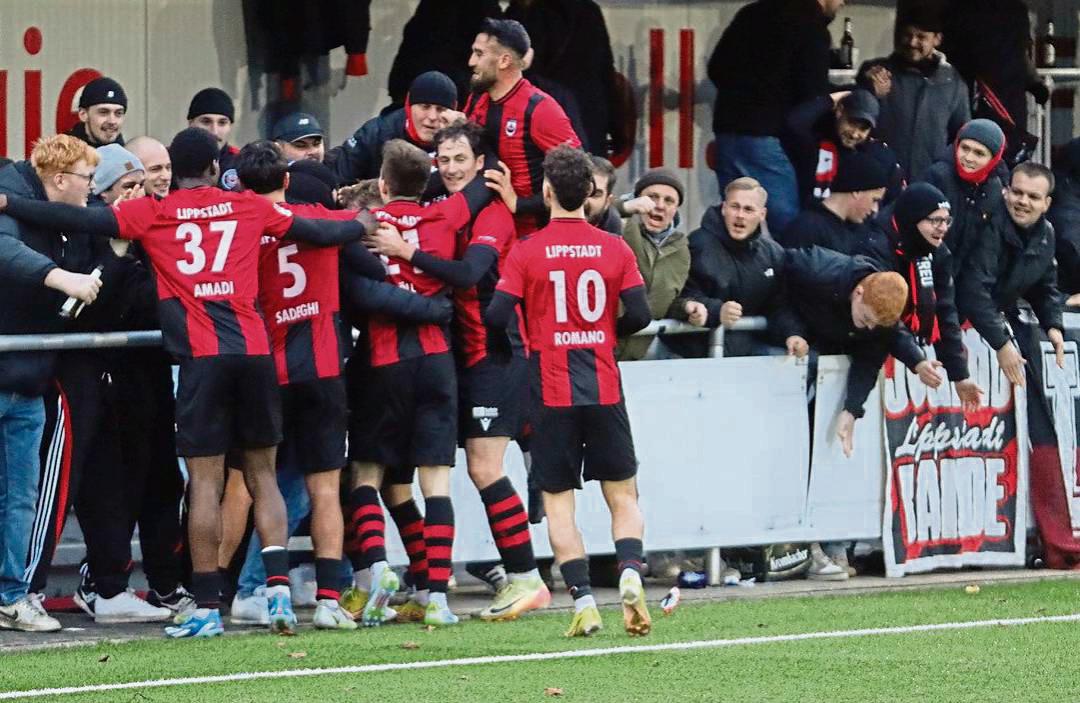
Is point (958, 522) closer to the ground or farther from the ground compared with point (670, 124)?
closer to the ground

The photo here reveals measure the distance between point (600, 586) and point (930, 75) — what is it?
4032 mm

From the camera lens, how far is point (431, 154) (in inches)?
438

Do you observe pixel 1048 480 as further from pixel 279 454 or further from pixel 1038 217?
pixel 279 454

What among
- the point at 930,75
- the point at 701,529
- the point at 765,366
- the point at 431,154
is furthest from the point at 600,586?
the point at 930,75

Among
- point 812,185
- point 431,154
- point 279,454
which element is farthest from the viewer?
point 812,185

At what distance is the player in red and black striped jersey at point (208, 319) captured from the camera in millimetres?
9406

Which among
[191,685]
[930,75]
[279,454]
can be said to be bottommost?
[191,685]

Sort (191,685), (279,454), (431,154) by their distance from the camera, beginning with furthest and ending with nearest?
(431,154) < (279,454) < (191,685)

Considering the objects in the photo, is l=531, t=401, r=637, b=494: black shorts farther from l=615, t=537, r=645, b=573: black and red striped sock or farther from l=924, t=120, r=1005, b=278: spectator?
l=924, t=120, r=1005, b=278: spectator

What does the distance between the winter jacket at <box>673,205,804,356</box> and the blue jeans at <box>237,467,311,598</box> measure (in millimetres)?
2012

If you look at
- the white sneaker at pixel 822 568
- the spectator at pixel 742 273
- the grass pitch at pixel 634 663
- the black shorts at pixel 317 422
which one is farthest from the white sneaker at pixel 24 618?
the white sneaker at pixel 822 568

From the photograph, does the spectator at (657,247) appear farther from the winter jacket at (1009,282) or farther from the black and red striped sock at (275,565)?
the black and red striped sock at (275,565)

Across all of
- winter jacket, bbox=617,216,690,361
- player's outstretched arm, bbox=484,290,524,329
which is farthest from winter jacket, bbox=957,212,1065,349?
player's outstretched arm, bbox=484,290,524,329

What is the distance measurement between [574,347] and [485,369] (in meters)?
0.86
